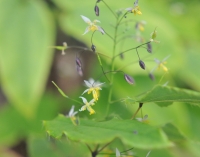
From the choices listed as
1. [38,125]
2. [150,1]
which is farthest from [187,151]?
[150,1]

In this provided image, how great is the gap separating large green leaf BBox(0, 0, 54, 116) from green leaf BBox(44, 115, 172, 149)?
0.58 metres

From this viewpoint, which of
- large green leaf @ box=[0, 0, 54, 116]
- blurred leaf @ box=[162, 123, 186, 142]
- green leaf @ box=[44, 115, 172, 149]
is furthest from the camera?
large green leaf @ box=[0, 0, 54, 116]

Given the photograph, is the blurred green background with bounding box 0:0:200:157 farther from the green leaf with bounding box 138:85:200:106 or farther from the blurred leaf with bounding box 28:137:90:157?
the green leaf with bounding box 138:85:200:106

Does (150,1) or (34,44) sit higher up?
(150,1)

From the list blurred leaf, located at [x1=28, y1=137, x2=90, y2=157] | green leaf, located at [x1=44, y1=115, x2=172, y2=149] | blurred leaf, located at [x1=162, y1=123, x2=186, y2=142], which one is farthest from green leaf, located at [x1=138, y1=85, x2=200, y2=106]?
blurred leaf, located at [x1=28, y1=137, x2=90, y2=157]

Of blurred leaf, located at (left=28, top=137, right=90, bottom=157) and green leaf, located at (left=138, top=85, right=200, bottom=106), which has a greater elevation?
green leaf, located at (left=138, top=85, right=200, bottom=106)

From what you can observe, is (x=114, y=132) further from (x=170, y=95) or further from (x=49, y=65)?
(x=49, y=65)

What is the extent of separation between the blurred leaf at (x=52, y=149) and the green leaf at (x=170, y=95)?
1.18 ft

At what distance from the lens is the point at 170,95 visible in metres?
0.40

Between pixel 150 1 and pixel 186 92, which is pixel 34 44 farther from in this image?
pixel 186 92

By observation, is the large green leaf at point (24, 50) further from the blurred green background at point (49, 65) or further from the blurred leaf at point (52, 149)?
the blurred leaf at point (52, 149)

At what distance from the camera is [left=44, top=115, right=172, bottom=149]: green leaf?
0.35m

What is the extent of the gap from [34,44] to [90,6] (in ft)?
0.79

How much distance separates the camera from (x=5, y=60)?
1074 millimetres
